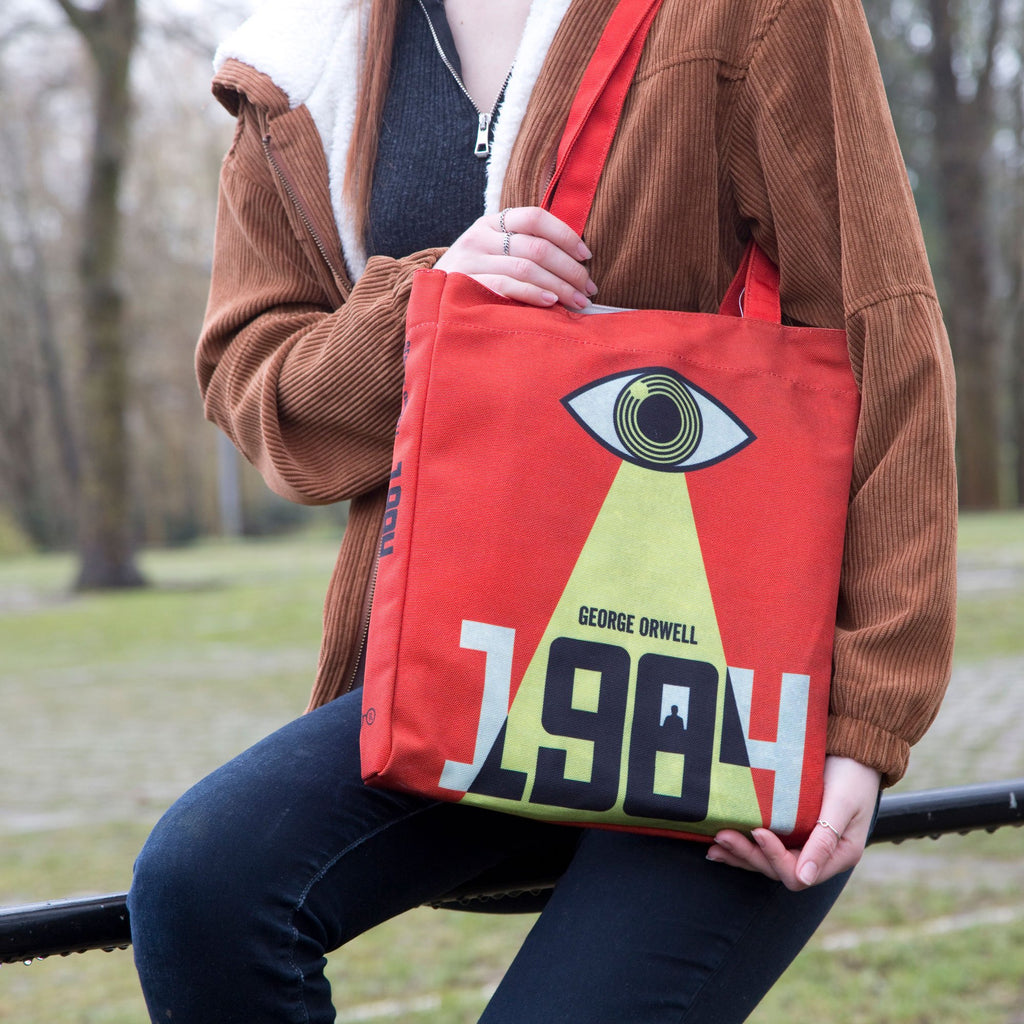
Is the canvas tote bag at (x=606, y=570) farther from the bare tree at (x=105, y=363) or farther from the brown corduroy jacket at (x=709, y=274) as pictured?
the bare tree at (x=105, y=363)

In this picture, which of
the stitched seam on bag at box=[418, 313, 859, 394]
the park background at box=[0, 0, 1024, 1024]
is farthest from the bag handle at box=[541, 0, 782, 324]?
the park background at box=[0, 0, 1024, 1024]

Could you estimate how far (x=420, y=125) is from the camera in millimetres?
1458

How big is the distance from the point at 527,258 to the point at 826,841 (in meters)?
0.62

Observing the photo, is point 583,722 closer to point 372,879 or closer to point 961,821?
point 372,879

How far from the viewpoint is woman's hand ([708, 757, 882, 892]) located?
1.07 meters

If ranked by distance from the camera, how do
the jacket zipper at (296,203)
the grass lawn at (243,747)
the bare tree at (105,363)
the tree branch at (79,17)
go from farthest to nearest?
1. the bare tree at (105,363)
2. the tree branch at (79,17)
3. the grass lawn at (243,747)
4. the jacket zipper at (296,203)

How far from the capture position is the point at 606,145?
4.20 feet

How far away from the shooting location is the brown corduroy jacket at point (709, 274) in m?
1.13

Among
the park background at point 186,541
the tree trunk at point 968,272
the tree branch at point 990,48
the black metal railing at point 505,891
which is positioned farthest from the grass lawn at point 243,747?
the tree branch at point 990,48

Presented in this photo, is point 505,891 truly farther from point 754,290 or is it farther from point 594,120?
point 594,120

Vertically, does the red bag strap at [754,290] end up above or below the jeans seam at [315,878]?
above

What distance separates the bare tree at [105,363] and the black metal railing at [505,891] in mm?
13239

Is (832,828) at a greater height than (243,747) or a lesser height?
greater

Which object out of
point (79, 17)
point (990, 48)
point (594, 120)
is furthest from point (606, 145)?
point (990, 48)
